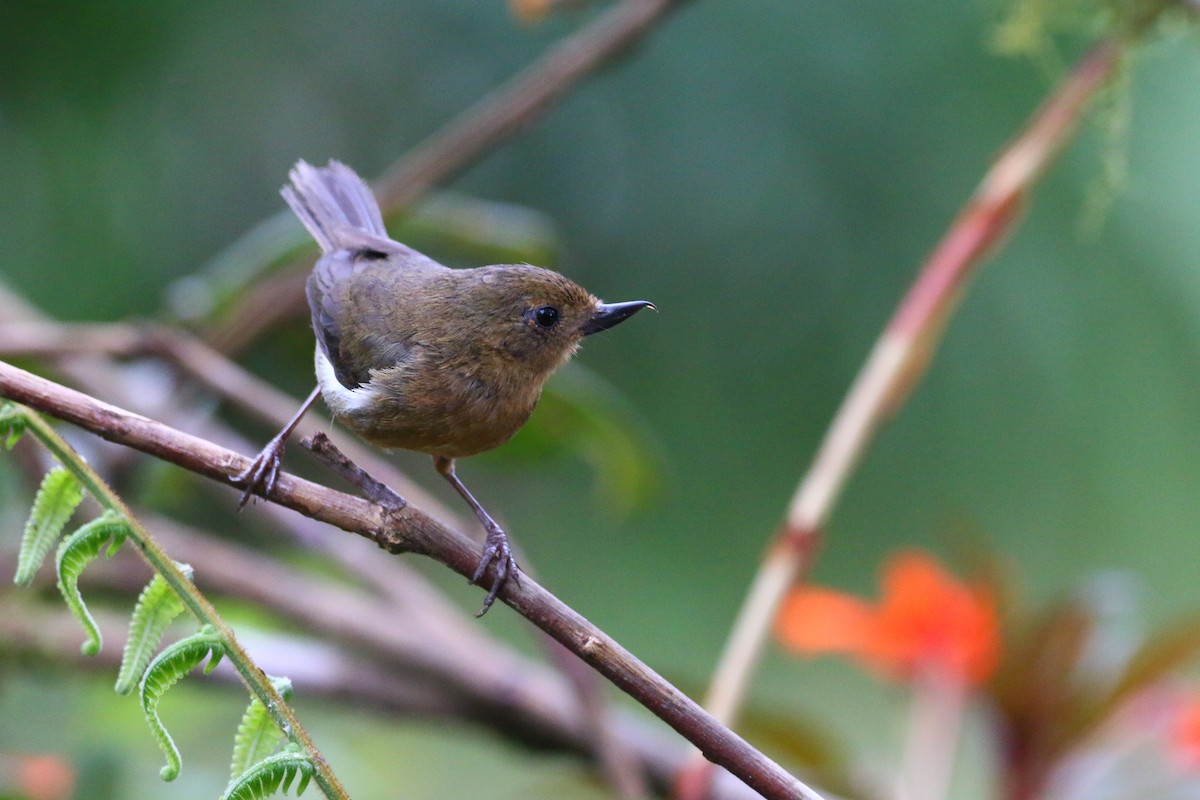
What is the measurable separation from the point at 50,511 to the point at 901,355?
1362 mm

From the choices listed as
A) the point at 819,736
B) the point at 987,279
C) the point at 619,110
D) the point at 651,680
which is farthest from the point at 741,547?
the point at 651,680

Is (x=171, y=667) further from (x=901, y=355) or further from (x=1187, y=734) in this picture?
(x=1187, y=734)

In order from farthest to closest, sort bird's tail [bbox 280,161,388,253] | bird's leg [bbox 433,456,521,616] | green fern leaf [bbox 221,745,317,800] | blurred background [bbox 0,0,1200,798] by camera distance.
→ blurred background [bbox 0,0,1200,798], bird's tail [bbox 280,161,388,253], bird's leg [bbox 433,456,521,616], green fern leaf [bbox 221,745,317,800]

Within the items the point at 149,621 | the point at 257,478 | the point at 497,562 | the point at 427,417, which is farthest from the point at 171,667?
the point at 427,417

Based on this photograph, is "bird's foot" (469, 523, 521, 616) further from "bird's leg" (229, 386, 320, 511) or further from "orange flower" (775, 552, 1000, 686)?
"orange flower" (775, 552, 1000, 686)

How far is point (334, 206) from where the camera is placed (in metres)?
2.59

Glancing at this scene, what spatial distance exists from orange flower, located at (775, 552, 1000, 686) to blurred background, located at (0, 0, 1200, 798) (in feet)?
5.81

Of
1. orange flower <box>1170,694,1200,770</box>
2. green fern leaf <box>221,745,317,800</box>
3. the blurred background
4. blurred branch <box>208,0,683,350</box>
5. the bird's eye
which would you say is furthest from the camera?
the blurred background

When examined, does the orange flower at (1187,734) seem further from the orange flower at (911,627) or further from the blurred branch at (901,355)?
the blurred branch at (901,355)

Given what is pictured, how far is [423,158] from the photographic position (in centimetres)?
252

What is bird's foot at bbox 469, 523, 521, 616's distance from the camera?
3.87ft

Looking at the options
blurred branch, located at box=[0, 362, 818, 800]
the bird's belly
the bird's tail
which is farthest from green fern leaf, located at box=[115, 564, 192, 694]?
the bird's tail

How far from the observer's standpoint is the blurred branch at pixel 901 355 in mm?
1750

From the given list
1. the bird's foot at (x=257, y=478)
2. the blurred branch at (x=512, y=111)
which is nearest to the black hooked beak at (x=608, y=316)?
the blurred branch at (x=512, y=111)
